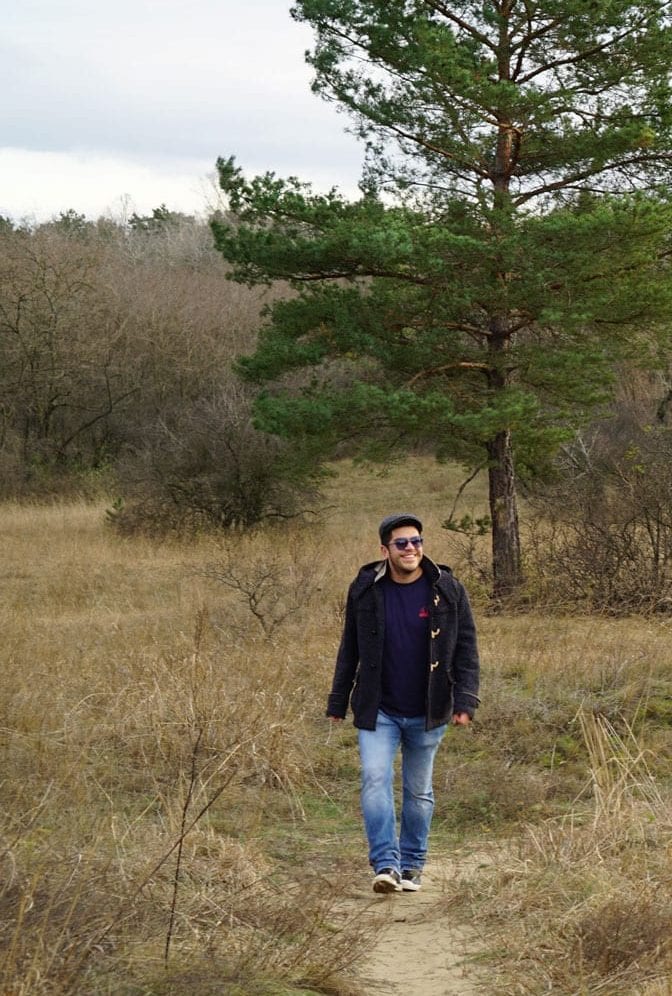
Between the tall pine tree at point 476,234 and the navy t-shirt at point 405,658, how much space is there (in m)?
9.39

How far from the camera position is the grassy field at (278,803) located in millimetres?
4715

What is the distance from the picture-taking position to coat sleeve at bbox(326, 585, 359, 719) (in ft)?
20.4

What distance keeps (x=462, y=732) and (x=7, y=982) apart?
605 cm

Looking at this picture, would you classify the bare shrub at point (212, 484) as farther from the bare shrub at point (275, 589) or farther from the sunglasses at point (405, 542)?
the sunglasses at point (405, 542)

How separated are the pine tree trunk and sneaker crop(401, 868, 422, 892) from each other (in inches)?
446

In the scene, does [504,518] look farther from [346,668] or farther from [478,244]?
[346,668]

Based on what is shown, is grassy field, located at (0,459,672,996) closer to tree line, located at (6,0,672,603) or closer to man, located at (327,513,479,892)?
man, located at (327,513,479,892)

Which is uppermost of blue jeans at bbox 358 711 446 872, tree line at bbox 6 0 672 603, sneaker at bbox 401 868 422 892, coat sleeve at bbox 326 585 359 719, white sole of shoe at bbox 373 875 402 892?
tree line at bbox 6 0 672 603

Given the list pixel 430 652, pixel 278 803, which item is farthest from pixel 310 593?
pixel 430 652

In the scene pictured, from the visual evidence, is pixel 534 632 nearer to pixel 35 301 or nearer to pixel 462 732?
pixel 462 732

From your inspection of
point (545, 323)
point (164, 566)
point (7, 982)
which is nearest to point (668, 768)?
point (7, 982)

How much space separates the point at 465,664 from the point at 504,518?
11.8m

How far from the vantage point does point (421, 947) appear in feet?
17.9

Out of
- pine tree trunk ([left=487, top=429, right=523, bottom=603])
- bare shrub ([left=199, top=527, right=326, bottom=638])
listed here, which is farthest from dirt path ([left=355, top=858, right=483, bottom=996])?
pine tree trunk ([left=487, top=429, right=523, bottom=603])
